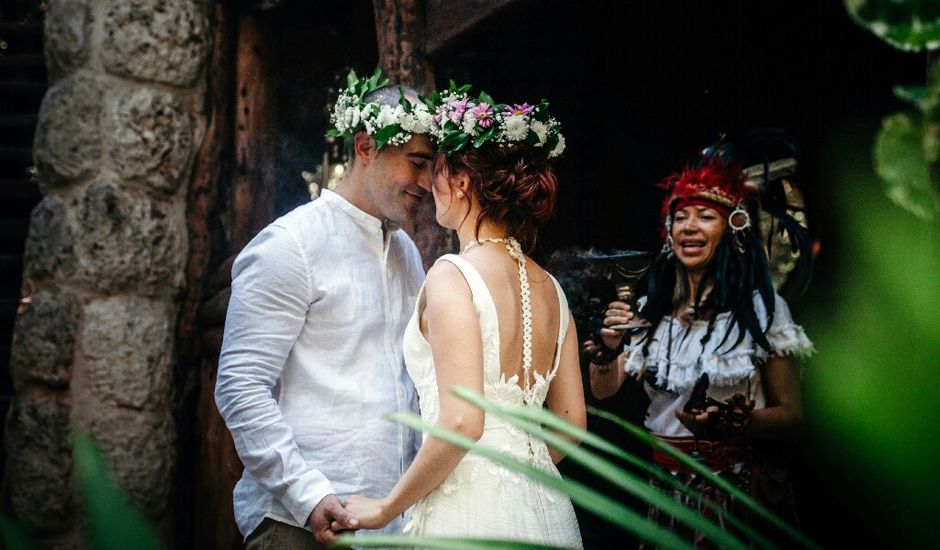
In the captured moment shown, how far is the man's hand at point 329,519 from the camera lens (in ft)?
7.51

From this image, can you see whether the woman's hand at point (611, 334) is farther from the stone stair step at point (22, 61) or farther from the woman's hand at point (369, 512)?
the stone stair step at point (22, 61)

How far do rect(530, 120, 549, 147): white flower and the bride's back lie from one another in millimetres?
296

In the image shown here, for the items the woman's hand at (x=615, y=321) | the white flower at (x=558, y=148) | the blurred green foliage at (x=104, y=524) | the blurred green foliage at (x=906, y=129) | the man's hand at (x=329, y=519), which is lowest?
the man's hand at (x=329, y=519)

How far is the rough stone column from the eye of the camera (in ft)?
12.2

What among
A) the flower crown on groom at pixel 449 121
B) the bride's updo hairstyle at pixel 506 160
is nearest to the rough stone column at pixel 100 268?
the flower crown on groom at pixel 449 121

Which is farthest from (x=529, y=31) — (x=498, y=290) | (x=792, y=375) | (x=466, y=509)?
(x=466, y=509)

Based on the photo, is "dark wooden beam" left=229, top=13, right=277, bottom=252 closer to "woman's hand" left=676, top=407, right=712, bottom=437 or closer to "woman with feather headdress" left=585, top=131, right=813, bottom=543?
"woman with feather headdress" left=585, top=131, right=813, bottom=543

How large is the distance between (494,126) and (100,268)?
82.7 inches

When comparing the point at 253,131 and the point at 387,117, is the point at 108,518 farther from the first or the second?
the point at 253,131

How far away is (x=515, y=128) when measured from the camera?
2328 mm

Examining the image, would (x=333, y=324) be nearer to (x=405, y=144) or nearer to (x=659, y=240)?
(x=405, y=144)

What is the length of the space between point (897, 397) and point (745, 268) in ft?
9.33

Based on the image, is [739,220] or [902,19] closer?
[902,19]

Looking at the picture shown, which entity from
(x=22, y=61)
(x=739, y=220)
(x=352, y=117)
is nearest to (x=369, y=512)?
(x=352, y=117)
